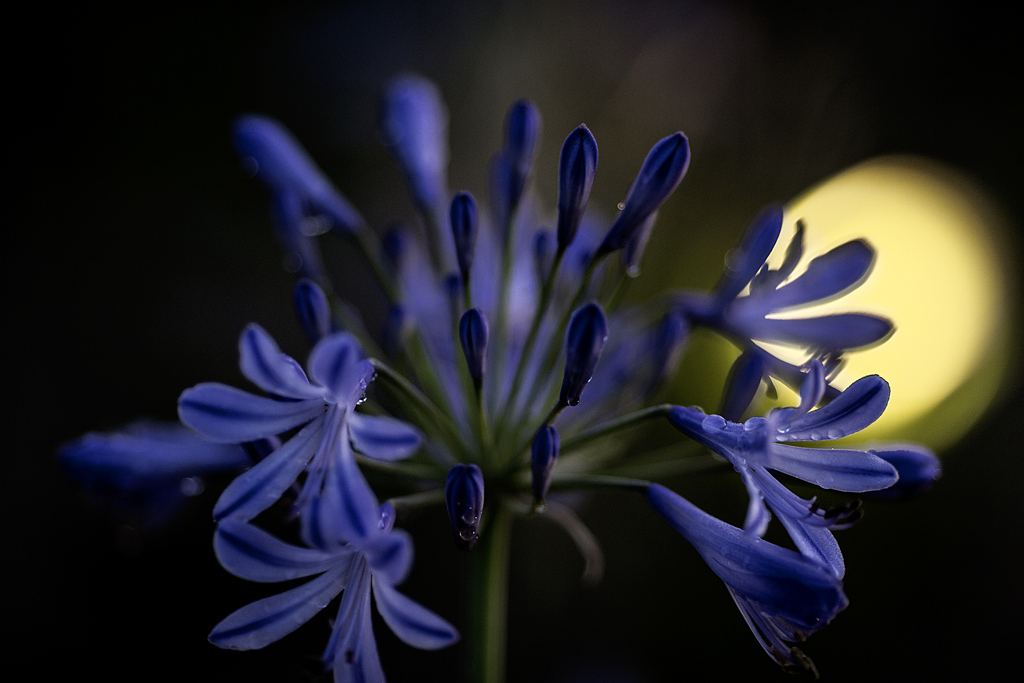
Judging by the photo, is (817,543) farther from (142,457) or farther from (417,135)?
(417,135)

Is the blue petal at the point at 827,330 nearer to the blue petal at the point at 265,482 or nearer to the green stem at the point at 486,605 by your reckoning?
the green stem at the point at 486,605

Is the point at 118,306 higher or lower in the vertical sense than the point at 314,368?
higher

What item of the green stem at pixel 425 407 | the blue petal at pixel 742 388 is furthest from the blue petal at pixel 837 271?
the green stem at pixel 425 407

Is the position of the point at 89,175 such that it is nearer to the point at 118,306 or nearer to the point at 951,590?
the point at 118,306

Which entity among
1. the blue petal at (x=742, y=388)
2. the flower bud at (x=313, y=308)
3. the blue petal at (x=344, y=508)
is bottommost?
the blue petal at (x=344, y=508)

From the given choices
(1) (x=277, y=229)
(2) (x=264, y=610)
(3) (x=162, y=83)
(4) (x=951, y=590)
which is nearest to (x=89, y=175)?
(3) (x=162, y=83)

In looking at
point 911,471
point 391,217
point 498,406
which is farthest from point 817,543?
point 391,217

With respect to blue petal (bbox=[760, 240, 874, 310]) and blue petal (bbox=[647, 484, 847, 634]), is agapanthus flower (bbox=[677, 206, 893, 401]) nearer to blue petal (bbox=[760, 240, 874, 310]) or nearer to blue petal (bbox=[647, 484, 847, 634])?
blue petal (bbox=[760, 240, 874, 310])
